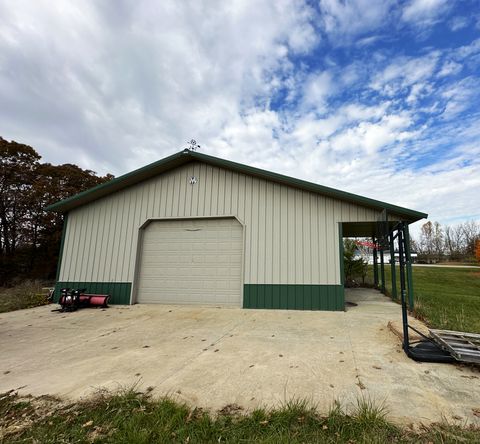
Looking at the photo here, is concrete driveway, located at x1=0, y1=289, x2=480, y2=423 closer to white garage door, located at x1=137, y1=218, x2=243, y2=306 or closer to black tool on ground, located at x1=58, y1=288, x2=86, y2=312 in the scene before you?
black tool on ground, located at x1=58, y1=288, x2=86, y2=312

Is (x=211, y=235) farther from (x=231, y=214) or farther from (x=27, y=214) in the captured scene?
(x=27, y=214)

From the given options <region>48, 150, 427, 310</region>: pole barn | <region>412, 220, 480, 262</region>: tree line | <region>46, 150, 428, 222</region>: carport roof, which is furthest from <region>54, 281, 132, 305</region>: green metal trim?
<region>412, 220, 480, 262</region>: tree line

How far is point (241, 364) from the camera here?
330 cm

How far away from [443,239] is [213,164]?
62.0m

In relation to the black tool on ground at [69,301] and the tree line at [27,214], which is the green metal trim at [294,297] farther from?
the tree line at [27,214]

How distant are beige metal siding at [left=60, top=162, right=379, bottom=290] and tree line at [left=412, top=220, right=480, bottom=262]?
158ft

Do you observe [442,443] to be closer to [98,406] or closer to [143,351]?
[98,406]

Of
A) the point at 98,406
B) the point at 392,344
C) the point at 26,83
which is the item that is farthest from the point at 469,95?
the point at 26,83

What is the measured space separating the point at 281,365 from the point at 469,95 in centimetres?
1027

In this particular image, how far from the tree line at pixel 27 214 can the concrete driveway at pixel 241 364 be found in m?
15.1

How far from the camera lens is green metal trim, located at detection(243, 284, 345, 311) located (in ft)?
23.0

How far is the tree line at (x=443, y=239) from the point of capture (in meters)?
47.9

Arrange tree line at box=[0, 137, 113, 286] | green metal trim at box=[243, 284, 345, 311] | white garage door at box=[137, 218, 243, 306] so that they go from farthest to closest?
tree line at box=[0, 137, 113, 286], white garage door at box=[137, 218, 243, 306], green metal trim at box=[243, 284, 345, 311]

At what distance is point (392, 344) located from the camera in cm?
399
